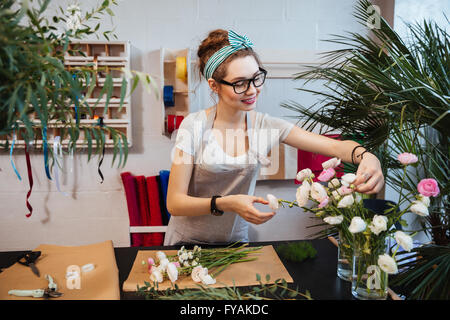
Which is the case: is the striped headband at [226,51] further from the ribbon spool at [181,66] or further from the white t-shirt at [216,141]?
the ribbon spool at [181,66]

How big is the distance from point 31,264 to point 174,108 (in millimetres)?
1572

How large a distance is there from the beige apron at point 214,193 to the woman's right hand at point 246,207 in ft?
1.08

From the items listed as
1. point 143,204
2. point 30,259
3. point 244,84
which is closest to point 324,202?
point 244,84

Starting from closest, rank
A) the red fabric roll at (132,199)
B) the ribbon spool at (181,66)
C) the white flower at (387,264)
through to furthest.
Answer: the white flower at (387,264)
the ribbon spool at (181,66)
the red fabric roll at (132,199)

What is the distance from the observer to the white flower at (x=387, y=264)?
2.70 ft

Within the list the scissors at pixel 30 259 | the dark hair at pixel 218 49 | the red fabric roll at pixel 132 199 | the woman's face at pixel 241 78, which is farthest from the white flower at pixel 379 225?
the red fabric roll at pixel 132 199

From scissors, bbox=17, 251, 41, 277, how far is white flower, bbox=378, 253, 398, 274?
97 cm

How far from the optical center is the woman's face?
141cm

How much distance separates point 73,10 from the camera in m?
0.94

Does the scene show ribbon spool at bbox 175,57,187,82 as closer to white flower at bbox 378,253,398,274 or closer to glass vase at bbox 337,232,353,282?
glass vase at bbox 337,232,353,282

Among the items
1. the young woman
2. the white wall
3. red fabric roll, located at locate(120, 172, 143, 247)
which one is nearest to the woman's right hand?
the young woman
